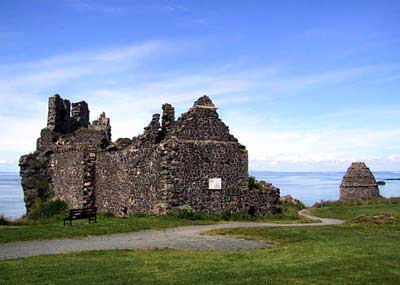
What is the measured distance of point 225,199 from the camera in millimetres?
26734

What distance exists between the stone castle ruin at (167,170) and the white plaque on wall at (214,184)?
24 mm

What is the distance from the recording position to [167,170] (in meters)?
25.3

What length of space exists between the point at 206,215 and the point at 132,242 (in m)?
8.53

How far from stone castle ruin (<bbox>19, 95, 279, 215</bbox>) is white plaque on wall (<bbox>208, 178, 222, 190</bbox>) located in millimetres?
24

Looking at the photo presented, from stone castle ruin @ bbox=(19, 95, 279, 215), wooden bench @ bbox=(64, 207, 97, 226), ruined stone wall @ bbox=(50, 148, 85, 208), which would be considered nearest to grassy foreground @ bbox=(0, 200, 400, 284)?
wooden bench @ bbox=(64, 207, 97, 226)

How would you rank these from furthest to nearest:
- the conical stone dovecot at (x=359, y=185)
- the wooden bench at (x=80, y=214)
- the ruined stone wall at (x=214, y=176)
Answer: the conical stone dovecot at (x=359, y=185) → the ruined stone wall at (x=214, y=176) → the wooden bench at (x=80, y=214)

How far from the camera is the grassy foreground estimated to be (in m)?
11.3

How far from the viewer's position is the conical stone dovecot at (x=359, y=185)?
4747cm

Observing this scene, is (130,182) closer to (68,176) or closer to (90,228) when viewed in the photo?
(68,176)

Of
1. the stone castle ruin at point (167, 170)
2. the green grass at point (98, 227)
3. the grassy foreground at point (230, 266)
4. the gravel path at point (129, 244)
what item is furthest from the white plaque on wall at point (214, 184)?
the grassy foreground at point (230, 266)

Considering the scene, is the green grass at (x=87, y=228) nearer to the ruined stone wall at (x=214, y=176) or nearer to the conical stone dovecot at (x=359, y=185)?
the ruined stone wall at (x=214, y=176)

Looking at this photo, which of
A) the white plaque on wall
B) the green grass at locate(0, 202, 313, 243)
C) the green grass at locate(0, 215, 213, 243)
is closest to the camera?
the green grass at locate(0, 215, 213, 243)

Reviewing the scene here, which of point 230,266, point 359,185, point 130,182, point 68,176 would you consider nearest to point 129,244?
point 230,266

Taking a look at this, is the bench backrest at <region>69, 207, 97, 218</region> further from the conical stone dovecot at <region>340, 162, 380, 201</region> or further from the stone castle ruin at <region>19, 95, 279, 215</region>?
the conical stone dovecot at <region>340, 162, 380, 201</region>
